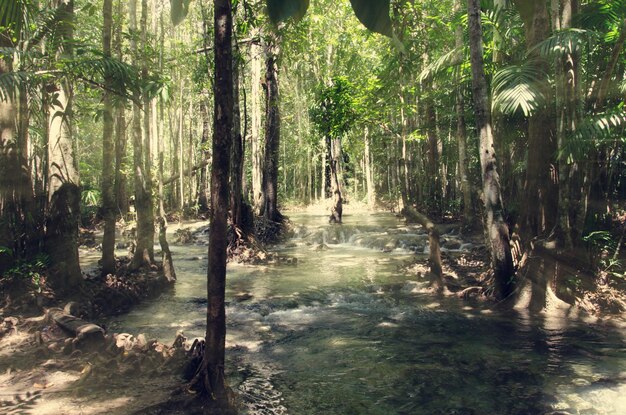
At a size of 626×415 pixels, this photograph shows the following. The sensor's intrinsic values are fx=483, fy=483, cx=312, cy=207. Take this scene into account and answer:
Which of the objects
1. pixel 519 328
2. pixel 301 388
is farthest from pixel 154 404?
pixel 519 328

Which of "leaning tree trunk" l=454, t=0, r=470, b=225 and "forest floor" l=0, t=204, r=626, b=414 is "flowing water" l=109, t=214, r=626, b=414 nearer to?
"forest floor" l=0, t=204, r=626, b=414

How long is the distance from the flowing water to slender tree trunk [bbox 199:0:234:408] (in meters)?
1.11

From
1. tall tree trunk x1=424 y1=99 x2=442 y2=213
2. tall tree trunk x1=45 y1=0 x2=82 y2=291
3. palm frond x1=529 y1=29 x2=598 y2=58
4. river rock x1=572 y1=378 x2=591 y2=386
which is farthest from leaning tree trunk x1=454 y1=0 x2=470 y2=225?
tall tree trunk x1=45 y1=0 x2=82 y2=291

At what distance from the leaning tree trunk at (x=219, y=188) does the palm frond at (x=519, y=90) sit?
18.0 feet

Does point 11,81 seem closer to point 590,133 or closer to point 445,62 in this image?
point 590,133

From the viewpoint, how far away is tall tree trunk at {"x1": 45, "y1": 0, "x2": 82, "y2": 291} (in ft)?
27.0

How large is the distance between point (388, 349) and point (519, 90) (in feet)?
15.7

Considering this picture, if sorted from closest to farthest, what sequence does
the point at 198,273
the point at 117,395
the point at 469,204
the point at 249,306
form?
the point at 117,395 < the point at 249,306 < the point at 198,273 < the point at 469,204

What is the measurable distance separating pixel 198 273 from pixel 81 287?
4.98 meters

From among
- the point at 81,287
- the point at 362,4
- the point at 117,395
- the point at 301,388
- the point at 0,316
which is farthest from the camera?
the point at 81,287

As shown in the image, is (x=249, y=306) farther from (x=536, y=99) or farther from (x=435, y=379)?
(x=536, y=99)

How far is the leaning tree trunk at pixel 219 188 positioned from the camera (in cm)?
419

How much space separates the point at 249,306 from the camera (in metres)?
9.87

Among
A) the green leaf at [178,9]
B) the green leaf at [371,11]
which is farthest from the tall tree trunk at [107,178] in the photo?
the green leaf at [371,11]
